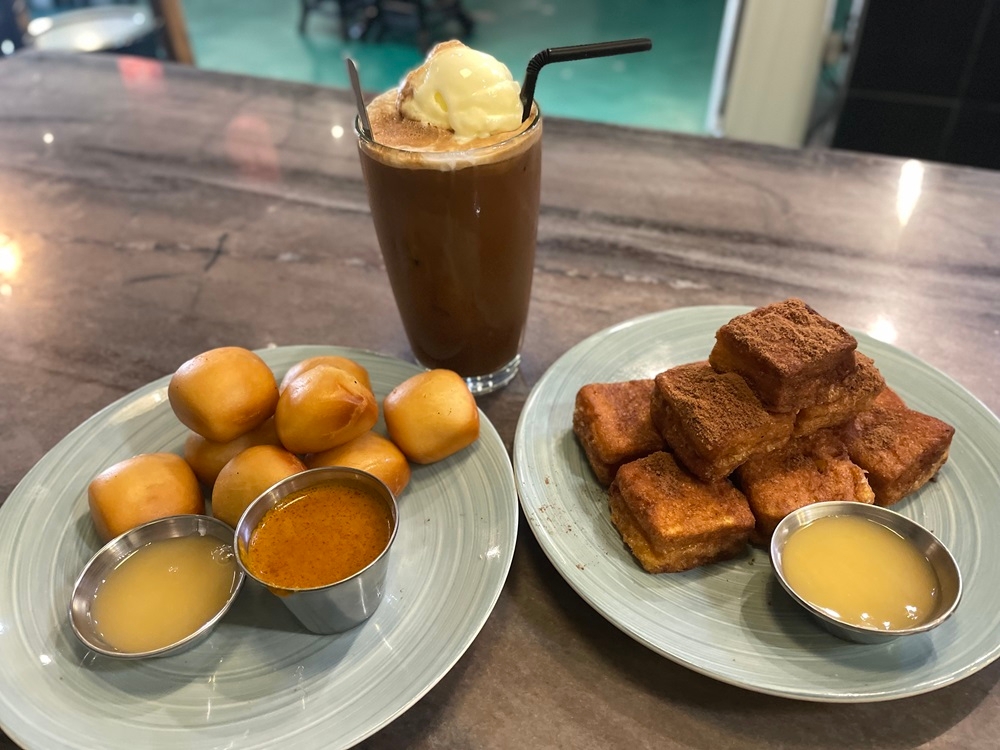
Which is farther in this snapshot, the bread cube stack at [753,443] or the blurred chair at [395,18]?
the blurred chair at [395,18]

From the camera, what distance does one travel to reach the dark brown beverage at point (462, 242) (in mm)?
1100

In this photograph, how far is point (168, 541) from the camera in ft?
3.28

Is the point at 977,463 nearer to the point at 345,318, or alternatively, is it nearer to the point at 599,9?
the point at 345,318

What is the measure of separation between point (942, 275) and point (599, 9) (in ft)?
21.8

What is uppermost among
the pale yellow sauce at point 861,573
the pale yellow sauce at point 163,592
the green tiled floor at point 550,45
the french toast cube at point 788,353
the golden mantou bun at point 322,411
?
the french toast cube at point 788,353

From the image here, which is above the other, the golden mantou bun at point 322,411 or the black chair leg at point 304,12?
the golden mantou bun at point 322,411

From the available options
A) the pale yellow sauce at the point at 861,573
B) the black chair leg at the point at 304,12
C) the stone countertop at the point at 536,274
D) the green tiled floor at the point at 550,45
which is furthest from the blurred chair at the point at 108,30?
the pale yellow sauce at the point at 861,573

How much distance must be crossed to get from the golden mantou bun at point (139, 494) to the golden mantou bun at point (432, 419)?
308 mm

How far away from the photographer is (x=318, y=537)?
0.96m

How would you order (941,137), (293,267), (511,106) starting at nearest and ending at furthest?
1. (511,106)
2. (293,267)
3. (941,137)

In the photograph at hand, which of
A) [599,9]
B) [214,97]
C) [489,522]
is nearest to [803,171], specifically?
[489,522]

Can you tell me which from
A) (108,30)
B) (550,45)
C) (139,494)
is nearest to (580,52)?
(139,494)

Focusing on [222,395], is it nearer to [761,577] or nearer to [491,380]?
[491,380]

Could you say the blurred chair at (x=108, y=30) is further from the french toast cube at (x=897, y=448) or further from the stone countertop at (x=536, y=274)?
the french toast cube at (x=897, y=448)
